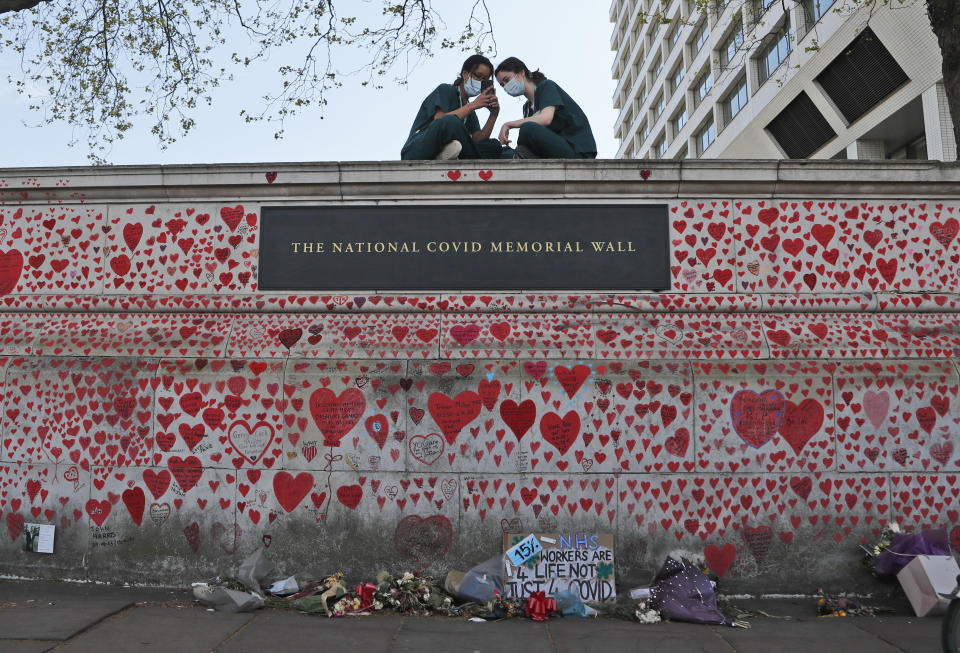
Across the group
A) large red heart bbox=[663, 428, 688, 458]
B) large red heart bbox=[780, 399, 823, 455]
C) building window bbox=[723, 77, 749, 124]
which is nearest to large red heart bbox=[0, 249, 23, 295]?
large red heart bbox=[663, 428, 688, 458]

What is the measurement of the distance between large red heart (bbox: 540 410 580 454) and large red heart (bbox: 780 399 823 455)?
1660mm

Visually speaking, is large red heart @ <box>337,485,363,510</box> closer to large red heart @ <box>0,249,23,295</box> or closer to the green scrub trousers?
the green scrub trousers

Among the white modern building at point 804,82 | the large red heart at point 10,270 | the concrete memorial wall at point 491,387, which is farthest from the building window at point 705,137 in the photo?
the large red heart at point 10,270

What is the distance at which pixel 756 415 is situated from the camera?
479 centimetres

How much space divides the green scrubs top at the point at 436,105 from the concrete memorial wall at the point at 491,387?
3.88 feet

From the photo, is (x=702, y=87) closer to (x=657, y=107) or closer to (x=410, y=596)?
(x=657, y=107)

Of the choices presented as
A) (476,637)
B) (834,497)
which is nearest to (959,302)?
(834,497)

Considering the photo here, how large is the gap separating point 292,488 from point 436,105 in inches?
163

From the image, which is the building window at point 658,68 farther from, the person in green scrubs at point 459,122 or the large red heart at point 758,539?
the large red heart at point 758,539

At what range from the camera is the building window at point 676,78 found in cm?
3872

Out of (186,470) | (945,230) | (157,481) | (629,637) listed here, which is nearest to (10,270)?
(157,481)

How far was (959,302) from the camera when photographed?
524 cm

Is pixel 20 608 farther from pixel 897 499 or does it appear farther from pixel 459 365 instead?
pixel 897 499

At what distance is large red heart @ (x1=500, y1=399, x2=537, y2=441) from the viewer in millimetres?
4777
